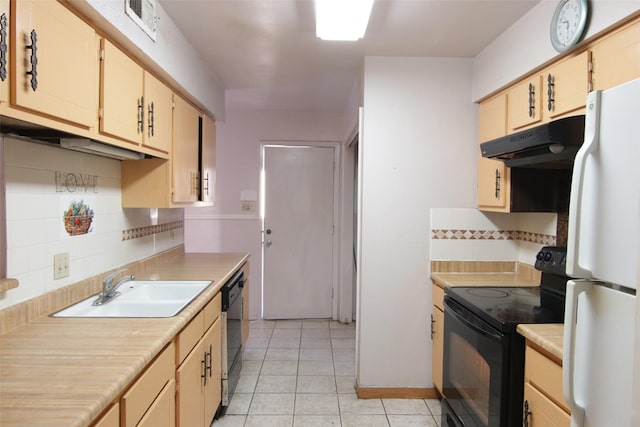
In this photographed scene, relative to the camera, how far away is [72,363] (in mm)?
1095

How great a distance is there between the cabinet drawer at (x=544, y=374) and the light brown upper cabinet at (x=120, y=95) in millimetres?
1930

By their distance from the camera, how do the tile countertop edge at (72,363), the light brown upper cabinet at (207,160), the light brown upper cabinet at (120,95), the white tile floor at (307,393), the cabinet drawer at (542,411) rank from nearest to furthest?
the tile countertop edge at (72,363), the cabinet drawer at (542,411), the light brown upper cabinet at (120,95), the white tile floor at (307,393), the light brown upper cabinet at (207,160)

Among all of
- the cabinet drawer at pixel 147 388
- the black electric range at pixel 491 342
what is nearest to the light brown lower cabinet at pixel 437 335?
the black electric range at pixel 491 342

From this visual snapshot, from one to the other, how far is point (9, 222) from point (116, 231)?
78 centimetres

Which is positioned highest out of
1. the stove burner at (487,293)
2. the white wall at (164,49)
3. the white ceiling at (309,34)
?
the white ceiling at (309,34)

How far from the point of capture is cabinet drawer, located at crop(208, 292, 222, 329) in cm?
192

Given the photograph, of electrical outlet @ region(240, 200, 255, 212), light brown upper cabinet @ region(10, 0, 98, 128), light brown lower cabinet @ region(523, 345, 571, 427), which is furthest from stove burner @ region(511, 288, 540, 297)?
electrical outlet @ region(240, 200, 255, 212)

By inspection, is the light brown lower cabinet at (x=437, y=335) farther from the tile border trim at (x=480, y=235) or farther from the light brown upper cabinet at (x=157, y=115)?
the light brown upper cabinet at (x=157, y=115)

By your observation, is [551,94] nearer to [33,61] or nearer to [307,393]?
[33,61]

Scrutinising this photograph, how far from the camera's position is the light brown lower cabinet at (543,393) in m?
1.35

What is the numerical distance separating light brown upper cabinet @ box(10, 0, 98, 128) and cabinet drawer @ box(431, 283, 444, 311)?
2.14m

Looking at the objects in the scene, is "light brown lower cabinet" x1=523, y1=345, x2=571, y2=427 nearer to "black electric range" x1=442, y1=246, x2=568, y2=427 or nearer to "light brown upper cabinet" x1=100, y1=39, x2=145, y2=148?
"black electric range" x1=442, y1=246, x2=568, y2=427

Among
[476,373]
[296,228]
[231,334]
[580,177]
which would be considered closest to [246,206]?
[296,228]

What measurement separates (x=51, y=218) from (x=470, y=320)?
1.97 meters
